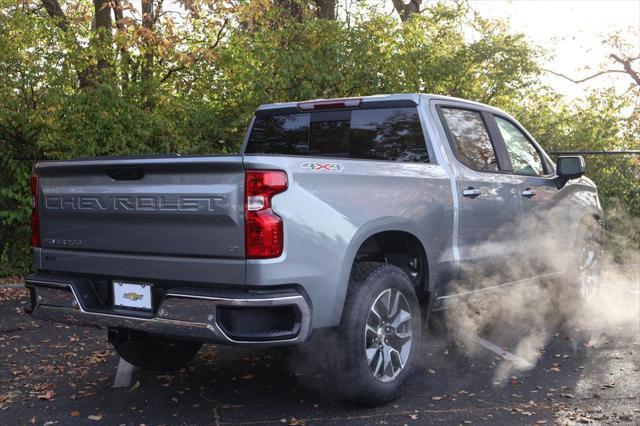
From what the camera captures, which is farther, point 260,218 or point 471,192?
point 471,192

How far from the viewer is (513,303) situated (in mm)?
7500

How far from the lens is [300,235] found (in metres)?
3.84

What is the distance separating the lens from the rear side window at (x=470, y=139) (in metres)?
5.46

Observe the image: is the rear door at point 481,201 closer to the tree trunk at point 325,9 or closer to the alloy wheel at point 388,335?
the alloy wheel at point 388,335

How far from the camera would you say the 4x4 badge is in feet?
13.0

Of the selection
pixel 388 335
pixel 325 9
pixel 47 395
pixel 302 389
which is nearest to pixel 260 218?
pixel 388 335

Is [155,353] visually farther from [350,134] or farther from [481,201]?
[481,201]

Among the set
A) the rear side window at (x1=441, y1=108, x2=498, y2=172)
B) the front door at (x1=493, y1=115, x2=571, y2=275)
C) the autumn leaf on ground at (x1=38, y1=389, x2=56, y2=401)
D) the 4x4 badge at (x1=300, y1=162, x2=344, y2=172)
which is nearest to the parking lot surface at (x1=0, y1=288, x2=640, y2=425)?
the autumn leaf on ground at (x1=38, y1=389, x2=56, y2=401)

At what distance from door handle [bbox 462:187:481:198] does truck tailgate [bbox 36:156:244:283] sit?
2121 millimetres

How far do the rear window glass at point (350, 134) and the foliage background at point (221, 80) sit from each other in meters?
4.45

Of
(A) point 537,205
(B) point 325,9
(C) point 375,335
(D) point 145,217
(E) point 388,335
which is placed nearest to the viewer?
(D) point 145,217

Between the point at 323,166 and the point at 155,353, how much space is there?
2.10 m

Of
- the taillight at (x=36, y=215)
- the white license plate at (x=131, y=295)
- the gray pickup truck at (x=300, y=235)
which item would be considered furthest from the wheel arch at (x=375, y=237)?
the taillight at (x=36, y=215)

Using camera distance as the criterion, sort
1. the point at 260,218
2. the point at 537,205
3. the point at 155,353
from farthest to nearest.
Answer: the point at 537,205 < the point at 155,353 < the point at 260,218
